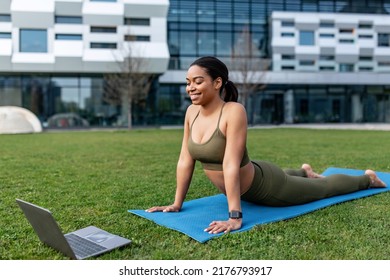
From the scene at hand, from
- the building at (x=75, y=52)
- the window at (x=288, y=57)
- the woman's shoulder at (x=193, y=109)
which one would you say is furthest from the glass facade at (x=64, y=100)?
the woman's shoulder at (x=193, y=109)

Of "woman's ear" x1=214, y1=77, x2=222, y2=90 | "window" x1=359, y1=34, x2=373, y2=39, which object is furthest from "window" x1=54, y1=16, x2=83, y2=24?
"woman's ear" x1=214, y1=77, x2=222, y2=90

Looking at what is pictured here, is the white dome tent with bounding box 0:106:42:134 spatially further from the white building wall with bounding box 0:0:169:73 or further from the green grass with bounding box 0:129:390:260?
the green grass with bounding box 0:129:390:260

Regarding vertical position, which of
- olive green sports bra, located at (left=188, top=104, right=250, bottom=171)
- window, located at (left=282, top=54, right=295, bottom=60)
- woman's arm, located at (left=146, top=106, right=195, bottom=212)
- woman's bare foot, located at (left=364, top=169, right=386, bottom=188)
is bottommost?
woman's bare foot, located at (left=364, top=169, right=386, bottom=188)

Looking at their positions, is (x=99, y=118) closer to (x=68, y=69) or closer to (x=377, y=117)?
(x=68, y=69)

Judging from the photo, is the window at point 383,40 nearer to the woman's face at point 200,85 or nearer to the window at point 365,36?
the window at point 365,36

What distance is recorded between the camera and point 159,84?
3262cm

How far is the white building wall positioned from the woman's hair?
2304 cm

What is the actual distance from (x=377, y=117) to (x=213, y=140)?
3782 cm

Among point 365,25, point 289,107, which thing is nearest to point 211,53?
point 289,107

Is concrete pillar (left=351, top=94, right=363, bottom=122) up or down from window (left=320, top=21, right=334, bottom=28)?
down

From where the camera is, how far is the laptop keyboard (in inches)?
114

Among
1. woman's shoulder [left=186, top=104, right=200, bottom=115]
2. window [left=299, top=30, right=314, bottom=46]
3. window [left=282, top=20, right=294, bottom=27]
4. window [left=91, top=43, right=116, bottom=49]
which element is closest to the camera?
woman's shoulder [left=186, top=104, right=200, bottom=115]

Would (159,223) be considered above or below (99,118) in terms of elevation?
above
